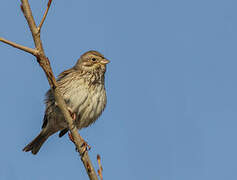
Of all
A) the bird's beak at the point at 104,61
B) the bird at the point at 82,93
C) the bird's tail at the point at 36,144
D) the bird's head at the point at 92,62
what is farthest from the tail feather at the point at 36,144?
the bird's beak at the point at 104,61

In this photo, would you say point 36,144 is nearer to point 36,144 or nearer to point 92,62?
point 36,144

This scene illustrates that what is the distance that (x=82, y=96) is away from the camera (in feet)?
22.8

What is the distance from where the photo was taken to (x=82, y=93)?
6.96 m

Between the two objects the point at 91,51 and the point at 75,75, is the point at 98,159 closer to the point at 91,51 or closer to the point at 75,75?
the point at 75,75

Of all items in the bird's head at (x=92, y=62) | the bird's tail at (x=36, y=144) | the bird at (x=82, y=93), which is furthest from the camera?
the bird's tail at (x=36, y=144)

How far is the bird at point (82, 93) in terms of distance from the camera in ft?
22.9

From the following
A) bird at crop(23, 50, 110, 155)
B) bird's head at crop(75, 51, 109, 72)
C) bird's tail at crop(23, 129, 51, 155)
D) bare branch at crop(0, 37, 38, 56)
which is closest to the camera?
bare branch at crop(0, 37, 38, 56)

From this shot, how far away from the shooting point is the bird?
A: 6.96 meters

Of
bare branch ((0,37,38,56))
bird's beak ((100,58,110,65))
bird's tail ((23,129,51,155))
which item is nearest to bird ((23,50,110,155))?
bird's beak ((100,58,110,65))

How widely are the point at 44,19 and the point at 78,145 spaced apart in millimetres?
1507

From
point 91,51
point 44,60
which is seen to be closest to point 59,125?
point 91,51

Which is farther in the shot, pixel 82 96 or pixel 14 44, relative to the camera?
pixel 82 96

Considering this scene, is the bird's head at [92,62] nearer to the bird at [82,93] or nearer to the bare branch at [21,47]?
the bird at [82,93]

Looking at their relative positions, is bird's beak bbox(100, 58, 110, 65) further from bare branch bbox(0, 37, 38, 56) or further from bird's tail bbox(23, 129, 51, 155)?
bare branch bbox(0, 37, 38, 56)
